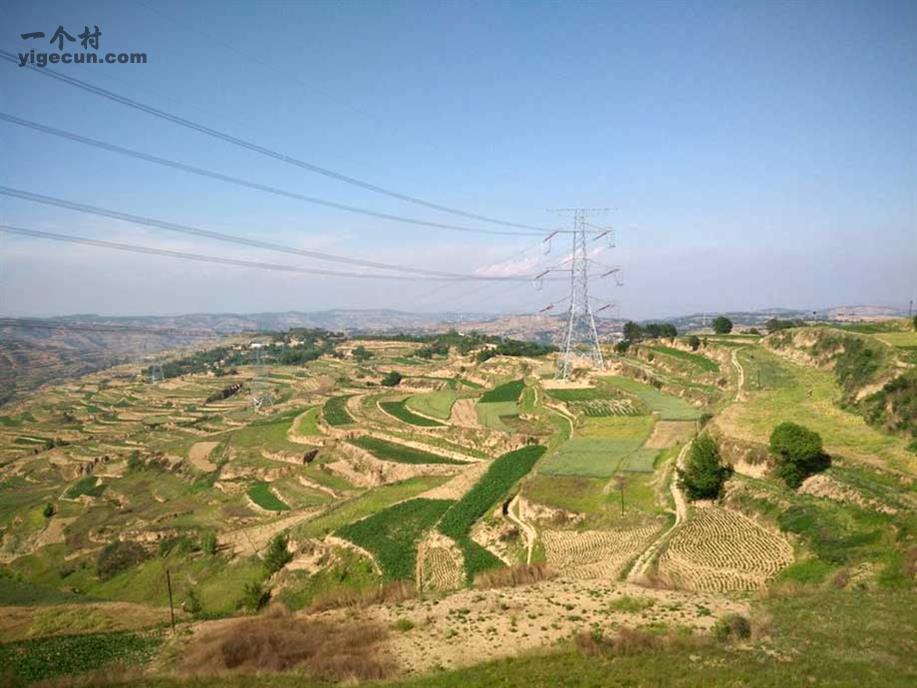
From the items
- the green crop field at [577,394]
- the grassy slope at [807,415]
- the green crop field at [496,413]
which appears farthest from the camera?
the green crop field at [577,394]

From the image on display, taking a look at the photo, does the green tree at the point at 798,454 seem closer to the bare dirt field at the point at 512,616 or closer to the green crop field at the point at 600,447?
the green crop field at the point at 600,447

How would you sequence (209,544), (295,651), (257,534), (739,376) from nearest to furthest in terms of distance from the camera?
(295,651) → (209,544) → (257,534) → (739,376)

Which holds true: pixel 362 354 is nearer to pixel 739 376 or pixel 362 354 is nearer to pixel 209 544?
pixel 739 376

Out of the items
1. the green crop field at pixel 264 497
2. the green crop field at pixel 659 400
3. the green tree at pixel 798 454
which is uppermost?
the green tree at pixel 798 454

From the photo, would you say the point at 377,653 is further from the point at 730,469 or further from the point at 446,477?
the point at 446,477

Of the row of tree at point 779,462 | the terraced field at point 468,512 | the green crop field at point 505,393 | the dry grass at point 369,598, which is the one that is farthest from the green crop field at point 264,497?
the row of tree at point 779,462

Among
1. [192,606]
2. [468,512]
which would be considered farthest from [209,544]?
[468,512]
